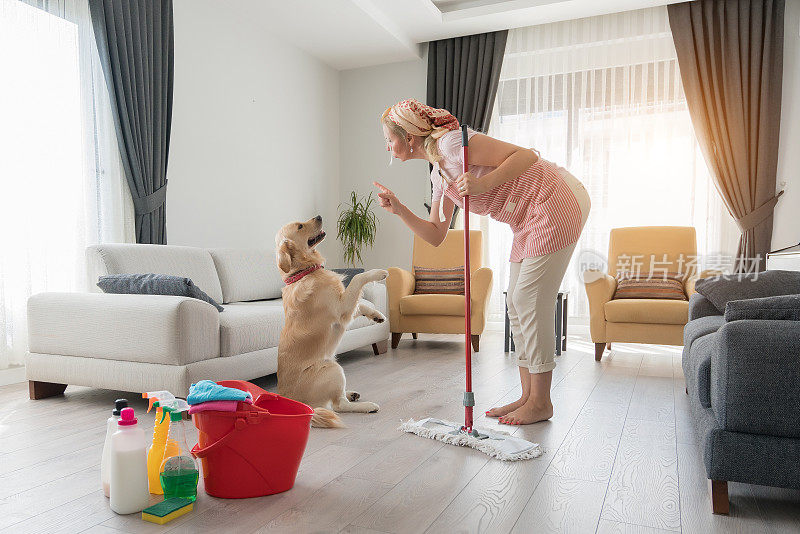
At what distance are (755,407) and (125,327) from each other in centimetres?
242

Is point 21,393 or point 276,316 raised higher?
point 276,316

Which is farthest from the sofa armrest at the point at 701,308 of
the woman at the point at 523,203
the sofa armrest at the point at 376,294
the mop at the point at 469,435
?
the sofa armrest at the point at 376,294

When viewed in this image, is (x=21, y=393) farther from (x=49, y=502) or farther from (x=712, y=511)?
(x=712, y=511)

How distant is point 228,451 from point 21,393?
209 centimetres

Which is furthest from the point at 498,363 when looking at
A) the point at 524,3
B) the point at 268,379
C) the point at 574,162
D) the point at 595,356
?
the point at 524,3

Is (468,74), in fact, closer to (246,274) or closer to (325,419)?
(246,274)

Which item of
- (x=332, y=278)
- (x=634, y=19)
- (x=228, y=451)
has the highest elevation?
(x=634, y=19)

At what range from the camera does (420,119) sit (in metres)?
2.21

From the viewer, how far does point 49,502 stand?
5.33 ft

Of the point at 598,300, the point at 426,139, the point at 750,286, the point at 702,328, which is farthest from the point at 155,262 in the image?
the point at 750,286

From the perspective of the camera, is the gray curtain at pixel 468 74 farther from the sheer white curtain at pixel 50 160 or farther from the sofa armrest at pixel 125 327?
the sofa armrest at pixel 125 327

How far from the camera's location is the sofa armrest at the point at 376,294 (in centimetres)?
425

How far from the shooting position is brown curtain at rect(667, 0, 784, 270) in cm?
479

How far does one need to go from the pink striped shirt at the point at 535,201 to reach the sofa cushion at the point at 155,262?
1.83 m
